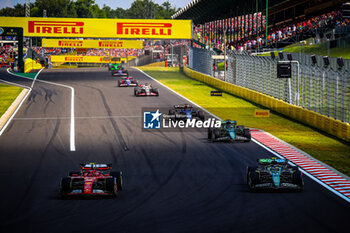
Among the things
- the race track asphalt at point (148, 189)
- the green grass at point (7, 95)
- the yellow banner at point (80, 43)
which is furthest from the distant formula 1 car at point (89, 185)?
the yellow banner at point (80, 43)

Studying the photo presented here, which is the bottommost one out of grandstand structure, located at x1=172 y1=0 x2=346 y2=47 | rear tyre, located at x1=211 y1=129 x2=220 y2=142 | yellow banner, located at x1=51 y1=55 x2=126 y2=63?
rear tyre, located at x1=211 y1=129 x2=220 y2=142

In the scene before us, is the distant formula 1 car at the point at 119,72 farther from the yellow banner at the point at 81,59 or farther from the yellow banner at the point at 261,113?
the yellow banner at the point at 261,113

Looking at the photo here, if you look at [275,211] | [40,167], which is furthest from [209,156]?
[275,211]

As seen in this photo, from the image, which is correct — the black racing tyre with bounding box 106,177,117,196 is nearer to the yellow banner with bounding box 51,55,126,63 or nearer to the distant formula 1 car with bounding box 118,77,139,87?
the distant formula 1 car with bounding box 118,77,139,87

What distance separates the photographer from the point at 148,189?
1614 cm

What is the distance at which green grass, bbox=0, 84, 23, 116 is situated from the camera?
37562mm

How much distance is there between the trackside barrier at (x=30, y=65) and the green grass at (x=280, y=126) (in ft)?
82.6

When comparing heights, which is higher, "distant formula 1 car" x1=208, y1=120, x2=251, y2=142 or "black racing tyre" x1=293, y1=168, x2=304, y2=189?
"distant formula 1 car" x1=208, y1=120, x2=251, y2=142

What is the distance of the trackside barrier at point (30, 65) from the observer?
2798 inches

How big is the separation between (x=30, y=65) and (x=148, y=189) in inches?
2412

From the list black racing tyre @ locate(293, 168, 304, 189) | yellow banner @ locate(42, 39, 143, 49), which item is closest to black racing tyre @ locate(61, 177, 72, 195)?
black racing tyre @ locate(293, 168, 304, 189)

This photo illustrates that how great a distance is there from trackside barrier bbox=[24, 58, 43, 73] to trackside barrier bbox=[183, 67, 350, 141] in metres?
28.3

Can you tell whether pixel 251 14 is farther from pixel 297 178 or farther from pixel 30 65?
pixel 297 178

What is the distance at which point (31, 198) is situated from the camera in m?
15.3
